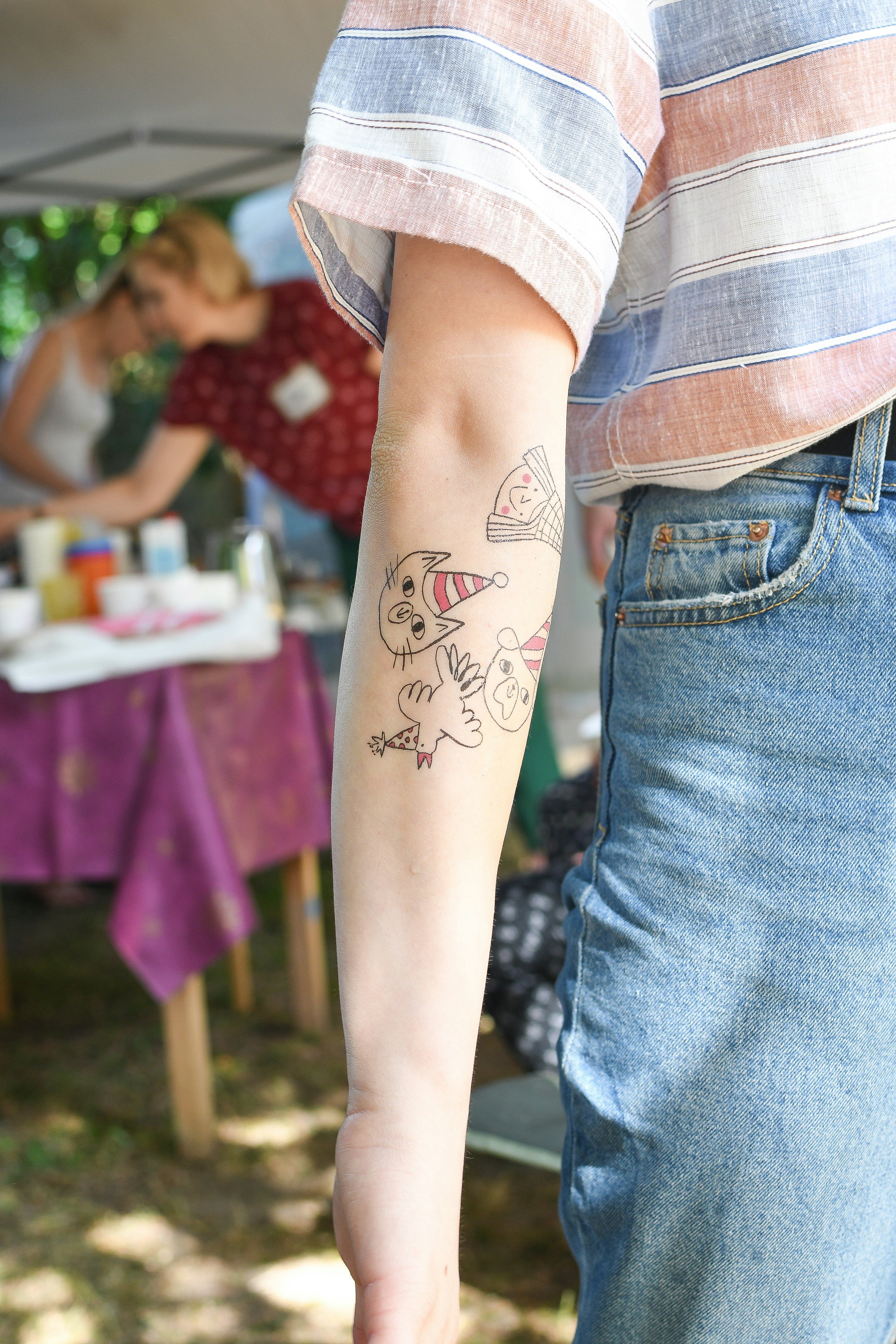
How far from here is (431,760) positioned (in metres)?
0.52

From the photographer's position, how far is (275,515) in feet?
18.7

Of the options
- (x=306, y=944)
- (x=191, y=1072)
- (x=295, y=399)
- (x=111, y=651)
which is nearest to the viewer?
(x=111, y=651)

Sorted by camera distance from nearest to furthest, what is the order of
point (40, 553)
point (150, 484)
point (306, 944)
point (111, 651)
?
point (111, 651)
point (40, 553)
point (306, 944)
point (150, 484)

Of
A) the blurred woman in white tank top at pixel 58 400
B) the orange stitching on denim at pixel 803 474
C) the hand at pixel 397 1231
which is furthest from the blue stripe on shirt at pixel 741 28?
the blurred woman in white tank top at pixel 58 400

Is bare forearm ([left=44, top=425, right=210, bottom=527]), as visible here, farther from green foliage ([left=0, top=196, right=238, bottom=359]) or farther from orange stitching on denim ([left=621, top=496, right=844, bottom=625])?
green foliage ([left=0, top=196, right=238, bottom=359])

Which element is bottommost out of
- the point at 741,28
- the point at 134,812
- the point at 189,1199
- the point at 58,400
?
the point at 189,1199

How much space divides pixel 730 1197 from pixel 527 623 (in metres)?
0.30

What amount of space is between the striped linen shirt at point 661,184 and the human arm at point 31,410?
3.59 m

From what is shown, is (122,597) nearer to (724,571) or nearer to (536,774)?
(536,774)

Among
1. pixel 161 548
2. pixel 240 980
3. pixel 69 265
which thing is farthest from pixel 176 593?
pixel 69 265

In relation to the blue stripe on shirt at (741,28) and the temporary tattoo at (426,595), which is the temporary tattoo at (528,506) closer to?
the temporary tattoo at (426,595)

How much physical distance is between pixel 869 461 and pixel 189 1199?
1.93 m

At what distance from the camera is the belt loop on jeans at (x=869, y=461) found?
1.91 feet

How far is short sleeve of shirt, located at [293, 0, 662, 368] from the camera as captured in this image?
50 centimetres
